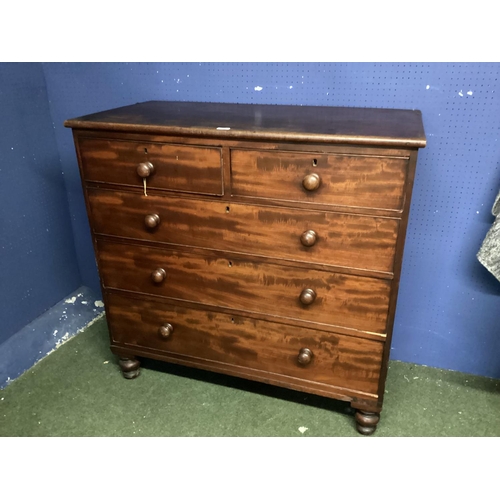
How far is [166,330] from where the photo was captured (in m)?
1.98

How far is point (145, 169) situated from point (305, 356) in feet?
2.92

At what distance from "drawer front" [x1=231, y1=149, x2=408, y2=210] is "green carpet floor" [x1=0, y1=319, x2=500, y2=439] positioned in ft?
3.06

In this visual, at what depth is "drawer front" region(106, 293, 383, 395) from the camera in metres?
1.77

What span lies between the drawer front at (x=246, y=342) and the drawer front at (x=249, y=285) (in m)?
0.07

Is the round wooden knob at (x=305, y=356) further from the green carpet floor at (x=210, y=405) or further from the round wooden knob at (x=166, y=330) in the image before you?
the round wooden knob at (x=166, y=330)

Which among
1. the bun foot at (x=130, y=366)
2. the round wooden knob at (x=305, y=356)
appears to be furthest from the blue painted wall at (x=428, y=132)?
the bun foot at (x=130, y=366)

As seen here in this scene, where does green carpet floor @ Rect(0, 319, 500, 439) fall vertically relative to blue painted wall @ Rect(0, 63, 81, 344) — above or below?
below

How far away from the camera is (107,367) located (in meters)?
2.28

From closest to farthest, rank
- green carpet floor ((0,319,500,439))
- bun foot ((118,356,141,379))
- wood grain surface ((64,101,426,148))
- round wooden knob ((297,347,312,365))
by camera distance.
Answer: wood grain surface ((64,101,426,148)), round wooden knob ((297,347,312,365)), green carpet floor ((0,319,500,439)), bun foot ((118,356,141,379))

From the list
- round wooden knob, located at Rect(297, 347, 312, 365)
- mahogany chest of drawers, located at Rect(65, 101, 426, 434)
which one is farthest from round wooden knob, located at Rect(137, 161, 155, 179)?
round wooden knob, located at Rect(297, 347, 312, 365)

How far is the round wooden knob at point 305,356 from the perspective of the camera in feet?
5.84

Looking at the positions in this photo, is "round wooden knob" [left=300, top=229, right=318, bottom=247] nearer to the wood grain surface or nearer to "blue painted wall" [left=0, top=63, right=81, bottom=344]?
the wood grain surface

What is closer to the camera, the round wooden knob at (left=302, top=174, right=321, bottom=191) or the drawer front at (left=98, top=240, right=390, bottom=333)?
the round wooden knob at (left=302, top=174, right=321, bottom=191)

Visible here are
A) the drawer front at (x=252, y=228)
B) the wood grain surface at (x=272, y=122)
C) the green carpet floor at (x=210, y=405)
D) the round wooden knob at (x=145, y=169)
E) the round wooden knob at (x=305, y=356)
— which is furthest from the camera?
the green carpet floor at (x=210, y=405)
